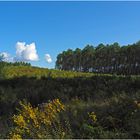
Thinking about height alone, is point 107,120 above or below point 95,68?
below

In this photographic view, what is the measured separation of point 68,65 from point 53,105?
11600 centimetres

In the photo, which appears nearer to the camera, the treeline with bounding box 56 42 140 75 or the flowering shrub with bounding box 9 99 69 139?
the flowering shrub with bounding box 9 99 69 139

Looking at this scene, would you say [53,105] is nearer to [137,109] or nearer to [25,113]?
[25,113]

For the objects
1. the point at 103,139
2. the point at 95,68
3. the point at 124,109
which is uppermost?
the point at 95,68

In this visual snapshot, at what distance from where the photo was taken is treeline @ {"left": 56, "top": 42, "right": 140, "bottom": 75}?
96.9 m

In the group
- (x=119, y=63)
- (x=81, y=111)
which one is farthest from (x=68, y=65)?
(x=81, y=111)

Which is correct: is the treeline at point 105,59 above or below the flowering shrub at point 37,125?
above

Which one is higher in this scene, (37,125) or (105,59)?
(105,59)

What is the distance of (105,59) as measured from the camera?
353ft

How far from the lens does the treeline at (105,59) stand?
9694 cm

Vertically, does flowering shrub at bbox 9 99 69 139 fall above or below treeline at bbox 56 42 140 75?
below

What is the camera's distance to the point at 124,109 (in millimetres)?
8461

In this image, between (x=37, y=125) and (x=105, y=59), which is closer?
(x=37, y=125)

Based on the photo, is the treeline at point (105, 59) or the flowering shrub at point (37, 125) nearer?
the flowering shrub at point (37, 125)
